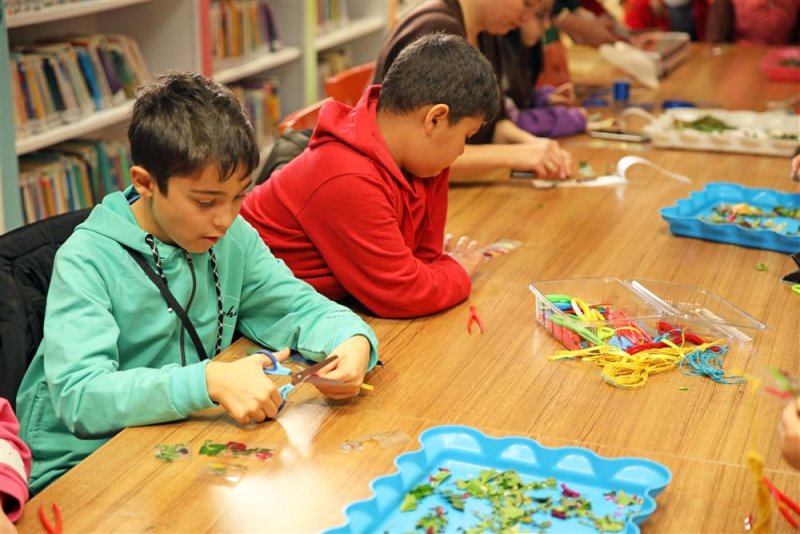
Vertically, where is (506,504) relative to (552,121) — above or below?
above

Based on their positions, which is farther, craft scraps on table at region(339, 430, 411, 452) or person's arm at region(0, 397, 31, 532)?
craft scraps on table at region(339, 430, 411, 452)

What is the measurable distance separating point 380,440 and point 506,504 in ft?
0.70

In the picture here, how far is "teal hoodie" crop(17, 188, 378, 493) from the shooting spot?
4.42ft

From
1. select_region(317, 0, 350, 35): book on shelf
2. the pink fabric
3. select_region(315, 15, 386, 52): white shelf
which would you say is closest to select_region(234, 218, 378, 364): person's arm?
select_region(315, 15, 386, 52): white shelf

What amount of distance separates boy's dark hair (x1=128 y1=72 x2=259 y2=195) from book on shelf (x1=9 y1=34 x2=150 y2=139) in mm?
1872

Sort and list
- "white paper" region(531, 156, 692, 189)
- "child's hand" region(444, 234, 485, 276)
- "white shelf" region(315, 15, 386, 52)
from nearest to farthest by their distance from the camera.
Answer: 1. "child's hand" region(444, 234, 485, 276)
2. "white paper" region(531, 156, 692, 189)
3. "white shelf" region(315, 15, 386, 52)

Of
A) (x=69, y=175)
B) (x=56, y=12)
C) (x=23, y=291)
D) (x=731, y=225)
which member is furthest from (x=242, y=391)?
(x=69, y=175)

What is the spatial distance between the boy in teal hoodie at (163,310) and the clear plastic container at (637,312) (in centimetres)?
36

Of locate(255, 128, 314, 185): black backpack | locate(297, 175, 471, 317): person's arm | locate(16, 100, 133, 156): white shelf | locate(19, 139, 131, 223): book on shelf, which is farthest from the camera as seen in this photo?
locate(19, 139, 131, 223): book on shelf

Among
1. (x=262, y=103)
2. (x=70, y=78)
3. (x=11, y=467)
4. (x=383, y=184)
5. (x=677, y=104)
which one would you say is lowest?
(x=262, y=103)

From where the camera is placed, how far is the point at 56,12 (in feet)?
10.4

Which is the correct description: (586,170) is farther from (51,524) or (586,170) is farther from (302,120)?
(51,524)

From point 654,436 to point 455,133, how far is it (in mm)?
A: 728

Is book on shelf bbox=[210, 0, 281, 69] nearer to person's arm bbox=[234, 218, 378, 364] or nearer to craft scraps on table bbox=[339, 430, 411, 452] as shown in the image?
person's arm bbox=[234, 218, 378, 364]
